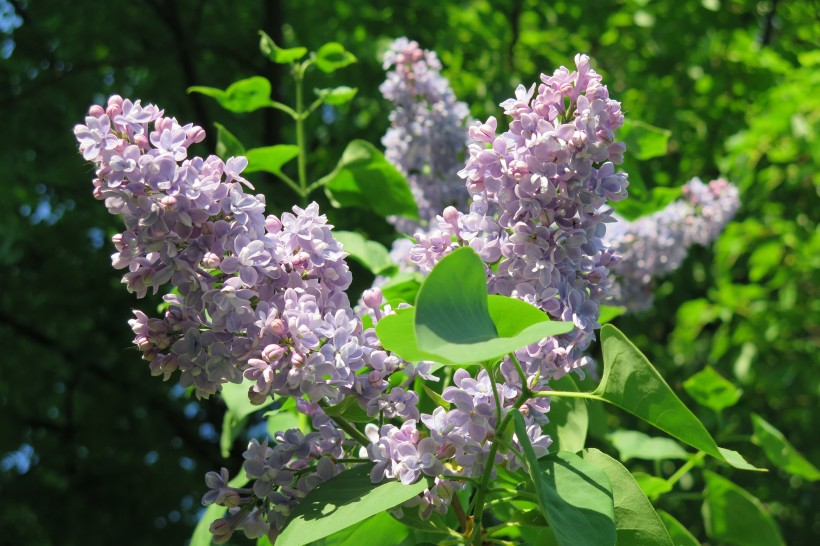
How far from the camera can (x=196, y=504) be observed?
4.77 metres

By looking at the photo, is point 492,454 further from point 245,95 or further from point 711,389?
point 711,389

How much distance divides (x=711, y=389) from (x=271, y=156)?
1.15 metres

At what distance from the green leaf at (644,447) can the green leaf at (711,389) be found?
0.57 ft

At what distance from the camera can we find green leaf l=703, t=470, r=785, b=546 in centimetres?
178

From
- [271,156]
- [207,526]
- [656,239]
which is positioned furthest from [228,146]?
[656,239]

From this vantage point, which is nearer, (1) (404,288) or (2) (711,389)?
(1) (404,288)

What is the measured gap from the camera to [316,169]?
440 cm

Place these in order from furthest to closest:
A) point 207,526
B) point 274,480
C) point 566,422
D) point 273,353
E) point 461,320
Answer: point 207,526
point 566,422
point 274,480
point 273,353
point 461,320

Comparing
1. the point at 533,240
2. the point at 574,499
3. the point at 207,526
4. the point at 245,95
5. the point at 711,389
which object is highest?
the point at 533,240

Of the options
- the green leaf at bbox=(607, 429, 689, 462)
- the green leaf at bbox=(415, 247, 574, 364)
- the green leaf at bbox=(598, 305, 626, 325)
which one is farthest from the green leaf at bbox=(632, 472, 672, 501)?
the green leaf at bbox=(415, 247, 574, 364)

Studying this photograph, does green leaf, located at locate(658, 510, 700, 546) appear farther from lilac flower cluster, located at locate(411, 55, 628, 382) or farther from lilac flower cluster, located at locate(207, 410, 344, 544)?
lilac flower cluster, located at locate(207, 410, 344, 544)

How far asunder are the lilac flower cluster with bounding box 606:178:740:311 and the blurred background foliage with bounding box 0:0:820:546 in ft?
4.80

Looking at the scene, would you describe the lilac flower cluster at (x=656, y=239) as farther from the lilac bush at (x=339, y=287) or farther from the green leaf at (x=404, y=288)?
the lilac bush at (x=339, y=287)

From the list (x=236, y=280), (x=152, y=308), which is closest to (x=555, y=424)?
(x=236, y=280)
